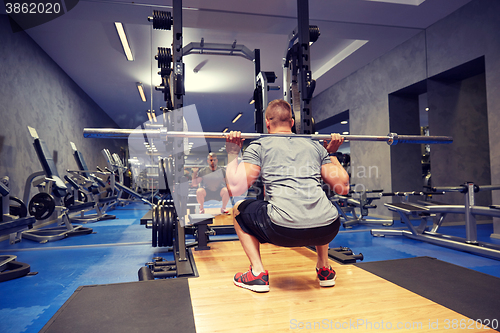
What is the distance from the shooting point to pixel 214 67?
5688 mm

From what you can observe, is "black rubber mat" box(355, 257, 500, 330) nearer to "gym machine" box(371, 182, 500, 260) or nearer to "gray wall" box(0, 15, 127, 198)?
"gym machine" box(371, 182, 500, 260)

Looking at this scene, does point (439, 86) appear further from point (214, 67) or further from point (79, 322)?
point (79, 322)

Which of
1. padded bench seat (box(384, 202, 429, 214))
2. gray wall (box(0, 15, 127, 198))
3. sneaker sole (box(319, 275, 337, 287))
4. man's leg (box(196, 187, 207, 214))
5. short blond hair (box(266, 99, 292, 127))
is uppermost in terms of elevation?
gray wall (box(0, 15, 127, 198))

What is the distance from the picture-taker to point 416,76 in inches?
184

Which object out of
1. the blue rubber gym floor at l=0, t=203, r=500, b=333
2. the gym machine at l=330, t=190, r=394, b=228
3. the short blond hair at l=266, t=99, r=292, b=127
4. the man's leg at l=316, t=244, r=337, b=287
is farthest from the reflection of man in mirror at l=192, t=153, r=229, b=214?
the man's leg at l=316, t=244, r=337, b=287

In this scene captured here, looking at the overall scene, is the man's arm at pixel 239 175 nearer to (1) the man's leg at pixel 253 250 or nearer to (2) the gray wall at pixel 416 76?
(1) the man's leg at pixel 253 250

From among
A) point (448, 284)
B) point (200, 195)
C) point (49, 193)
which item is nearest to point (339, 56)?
point (200, 195)

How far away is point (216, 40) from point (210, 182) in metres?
2.37

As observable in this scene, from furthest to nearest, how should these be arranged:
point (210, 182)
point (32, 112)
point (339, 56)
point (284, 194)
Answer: point (339, 56) → point (210, 182) → point (32, 112) → point (284, 194)

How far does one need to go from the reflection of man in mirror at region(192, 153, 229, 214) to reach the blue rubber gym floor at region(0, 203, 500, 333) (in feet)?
3.53

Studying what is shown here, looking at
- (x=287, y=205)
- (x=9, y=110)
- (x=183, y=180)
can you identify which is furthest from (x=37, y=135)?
(x=287, y=205)

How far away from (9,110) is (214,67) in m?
3.30

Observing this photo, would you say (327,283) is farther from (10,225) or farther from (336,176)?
(10,225)

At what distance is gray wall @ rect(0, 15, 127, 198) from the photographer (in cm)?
374
